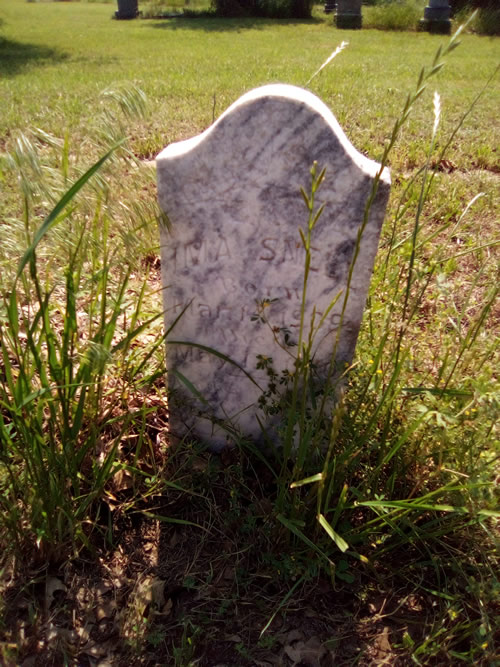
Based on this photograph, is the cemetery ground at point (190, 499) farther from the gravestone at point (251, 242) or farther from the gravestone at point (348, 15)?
the gravestone at point (348, 15)

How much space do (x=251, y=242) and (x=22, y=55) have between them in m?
9.11

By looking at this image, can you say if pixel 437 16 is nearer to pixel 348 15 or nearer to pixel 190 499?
pixel 348 15

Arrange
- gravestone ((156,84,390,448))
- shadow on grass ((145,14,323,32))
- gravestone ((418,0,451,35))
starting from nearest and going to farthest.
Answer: gravestone ((156,84,390,448)), gravestone ((418,0,451,35)), shadow on grass ((145,14,323,32))

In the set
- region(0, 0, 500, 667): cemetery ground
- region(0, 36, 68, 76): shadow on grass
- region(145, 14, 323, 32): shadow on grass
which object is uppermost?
region(145, 14, 323, 32): shadow on grass

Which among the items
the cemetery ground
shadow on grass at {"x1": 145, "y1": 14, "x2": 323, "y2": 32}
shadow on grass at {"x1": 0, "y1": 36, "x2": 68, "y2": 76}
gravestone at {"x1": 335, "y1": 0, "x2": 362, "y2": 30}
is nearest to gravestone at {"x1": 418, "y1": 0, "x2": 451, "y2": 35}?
gravestone at {"x1": 335, "y1": 0, "x2": 362, "y2": 30}

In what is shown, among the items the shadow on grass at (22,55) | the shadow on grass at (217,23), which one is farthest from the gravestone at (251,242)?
the shadow on grass at (217,23)

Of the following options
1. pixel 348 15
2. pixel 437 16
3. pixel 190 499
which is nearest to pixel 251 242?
pixel 190 499

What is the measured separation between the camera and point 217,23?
13992 mm

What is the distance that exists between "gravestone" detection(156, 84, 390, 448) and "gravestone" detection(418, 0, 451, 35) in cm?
1377

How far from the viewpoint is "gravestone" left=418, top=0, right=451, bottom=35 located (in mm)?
12883

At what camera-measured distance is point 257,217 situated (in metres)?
1.65

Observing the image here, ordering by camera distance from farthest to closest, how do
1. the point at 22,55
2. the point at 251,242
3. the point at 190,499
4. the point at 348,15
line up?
the point at 348,15 < the point at 22,55 < the point at 190,499 < the point at 251,242

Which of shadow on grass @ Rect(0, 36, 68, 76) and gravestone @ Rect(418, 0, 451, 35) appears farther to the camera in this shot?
gravestone @ Rect(418, 0, 451, 35)

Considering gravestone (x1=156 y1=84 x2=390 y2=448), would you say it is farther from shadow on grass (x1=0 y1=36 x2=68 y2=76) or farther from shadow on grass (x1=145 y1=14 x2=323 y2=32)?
shadow on grass (x1=145 y1=14 x2=323 y2=32)
